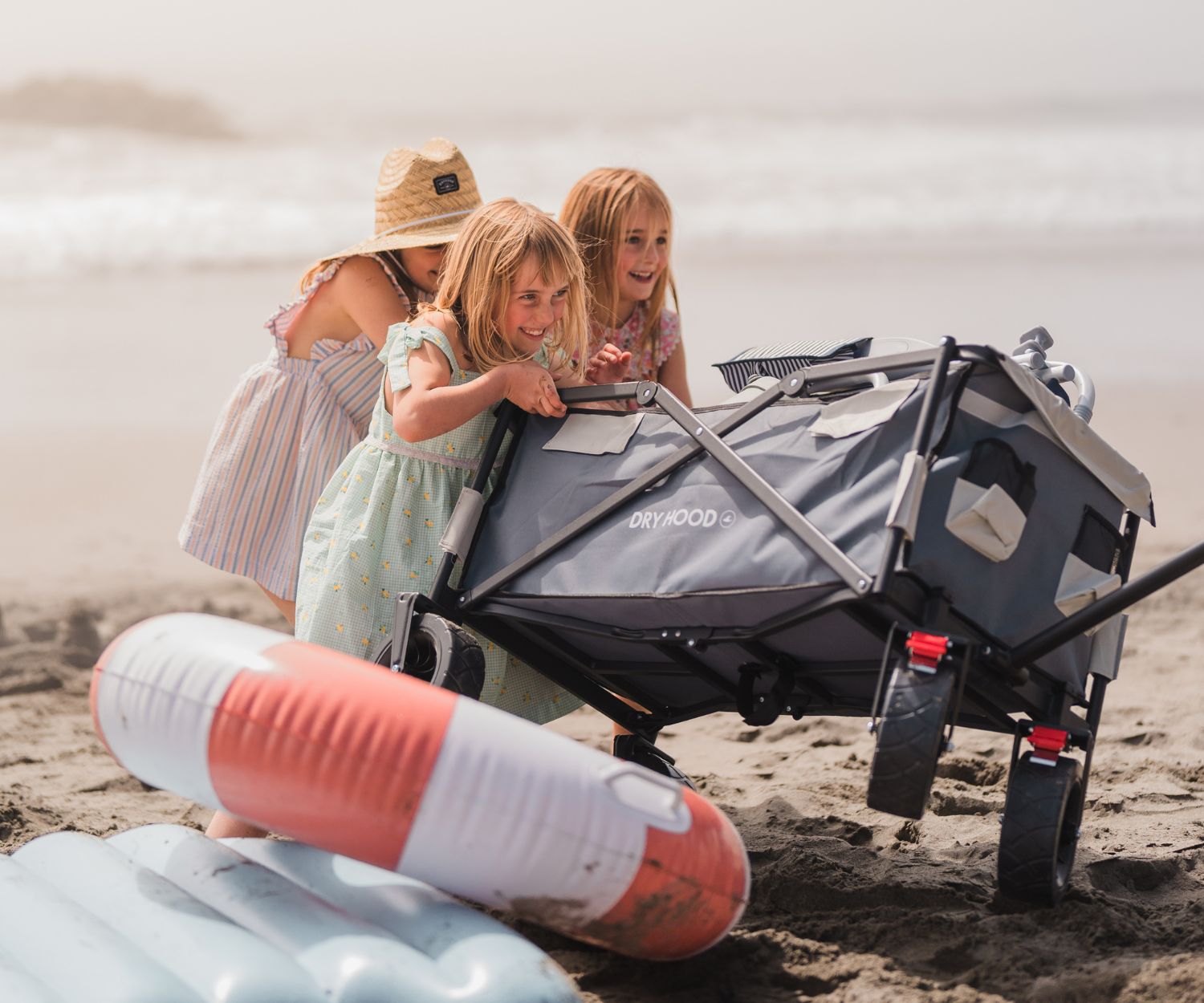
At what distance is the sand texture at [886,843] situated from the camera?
2.45m

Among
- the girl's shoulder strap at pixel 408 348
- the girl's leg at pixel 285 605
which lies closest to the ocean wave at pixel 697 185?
the girl's leg at pixel 285 605

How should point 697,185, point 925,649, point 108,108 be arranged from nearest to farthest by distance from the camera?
point 925,649
point 697,185
point 108,108

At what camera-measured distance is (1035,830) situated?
8.49 ft

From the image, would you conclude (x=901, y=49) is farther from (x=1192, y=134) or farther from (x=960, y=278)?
(x=960, y=278)

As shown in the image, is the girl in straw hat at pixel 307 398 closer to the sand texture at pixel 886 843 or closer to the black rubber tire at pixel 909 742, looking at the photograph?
the sand texture at pixel 886 843

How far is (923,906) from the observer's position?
278cm

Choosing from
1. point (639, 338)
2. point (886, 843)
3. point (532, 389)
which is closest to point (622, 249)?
point (639, 338)

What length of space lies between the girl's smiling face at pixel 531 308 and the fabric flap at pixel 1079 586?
1231 millimetres

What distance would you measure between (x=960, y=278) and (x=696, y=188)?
182 inches

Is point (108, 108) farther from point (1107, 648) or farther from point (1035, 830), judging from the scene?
point (1035, 830)

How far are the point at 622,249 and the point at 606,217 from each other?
0.31ft

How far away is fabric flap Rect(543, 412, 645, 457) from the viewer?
2854 mm

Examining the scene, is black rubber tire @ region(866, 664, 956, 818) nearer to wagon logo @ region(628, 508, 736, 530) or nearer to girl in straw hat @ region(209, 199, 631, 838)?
wagon logo @ region(628, 508, 736, 530)

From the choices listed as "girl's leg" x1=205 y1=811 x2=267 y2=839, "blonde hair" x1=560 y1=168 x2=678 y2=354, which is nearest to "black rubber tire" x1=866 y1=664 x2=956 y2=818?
"girl's leg" x1=205 y1=811 x2=267 y2=839
